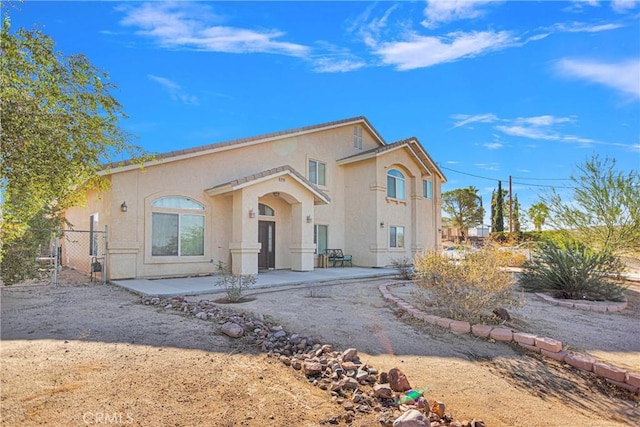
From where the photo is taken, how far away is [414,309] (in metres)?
7.41

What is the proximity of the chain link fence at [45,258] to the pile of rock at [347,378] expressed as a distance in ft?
17.9

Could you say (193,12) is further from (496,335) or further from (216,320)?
(496,335)

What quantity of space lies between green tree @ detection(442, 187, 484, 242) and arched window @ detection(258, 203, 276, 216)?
3873cm

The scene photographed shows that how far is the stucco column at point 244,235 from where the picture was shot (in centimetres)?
1307

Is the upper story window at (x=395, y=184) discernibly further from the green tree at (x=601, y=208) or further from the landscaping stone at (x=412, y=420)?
the landscaping stone at (x=412, y=420)

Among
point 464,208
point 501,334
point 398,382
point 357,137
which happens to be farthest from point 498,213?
point 398,382

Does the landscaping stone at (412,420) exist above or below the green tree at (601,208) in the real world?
below

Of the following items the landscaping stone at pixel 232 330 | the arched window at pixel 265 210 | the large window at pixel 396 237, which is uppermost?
the arched window at pixel 265 210

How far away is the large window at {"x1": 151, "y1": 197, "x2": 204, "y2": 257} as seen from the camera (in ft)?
41.1

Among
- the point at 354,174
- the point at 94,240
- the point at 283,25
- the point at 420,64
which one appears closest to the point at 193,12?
the point at 283,25

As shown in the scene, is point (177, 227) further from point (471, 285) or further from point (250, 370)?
point (471, 285)

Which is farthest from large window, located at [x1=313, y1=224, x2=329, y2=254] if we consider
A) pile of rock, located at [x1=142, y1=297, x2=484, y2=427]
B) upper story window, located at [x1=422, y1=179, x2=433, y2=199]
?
pile of rock, located at [x1=142, y1=297, x2=484, y2=427]

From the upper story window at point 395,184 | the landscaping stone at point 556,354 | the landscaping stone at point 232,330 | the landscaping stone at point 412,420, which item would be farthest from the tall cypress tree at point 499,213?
the landscaping stone at point 412,420

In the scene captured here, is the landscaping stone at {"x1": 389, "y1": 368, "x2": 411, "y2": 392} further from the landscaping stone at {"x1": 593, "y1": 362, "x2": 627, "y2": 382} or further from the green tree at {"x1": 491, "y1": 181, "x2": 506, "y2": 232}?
the green tree at {"x1": 491, "y1": 181, "x2": 506, "y2": 232}
